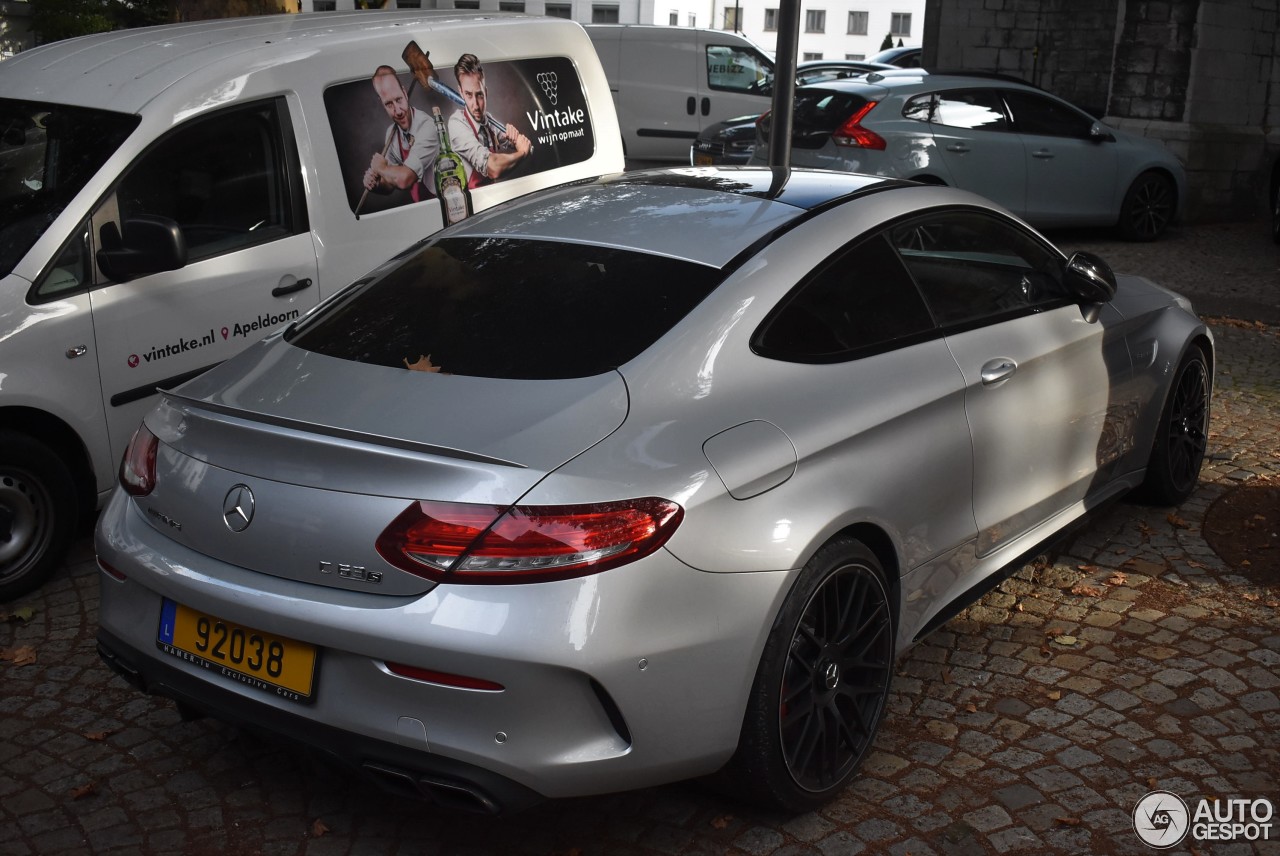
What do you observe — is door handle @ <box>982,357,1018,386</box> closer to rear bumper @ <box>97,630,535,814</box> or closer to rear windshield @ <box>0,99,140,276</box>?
rear bumper @ <box>97,630,535,814</box>

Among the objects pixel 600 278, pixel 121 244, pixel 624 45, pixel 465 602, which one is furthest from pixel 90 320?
pixel 624 45

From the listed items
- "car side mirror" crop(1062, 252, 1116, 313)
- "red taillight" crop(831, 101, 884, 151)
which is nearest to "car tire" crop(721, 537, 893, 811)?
"car side mirror" crop(1062, 252, 1116, 313)

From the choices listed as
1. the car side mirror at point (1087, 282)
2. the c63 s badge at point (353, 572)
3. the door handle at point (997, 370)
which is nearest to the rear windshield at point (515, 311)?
the c63 s badge at point (353, 572)

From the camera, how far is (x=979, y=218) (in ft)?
14.9

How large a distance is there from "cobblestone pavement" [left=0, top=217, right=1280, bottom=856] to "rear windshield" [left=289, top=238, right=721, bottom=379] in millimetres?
1189

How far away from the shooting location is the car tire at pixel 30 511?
4746 mm

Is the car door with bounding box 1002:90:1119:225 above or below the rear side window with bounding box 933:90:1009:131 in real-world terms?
below

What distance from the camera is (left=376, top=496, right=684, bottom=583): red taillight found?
9.09ft

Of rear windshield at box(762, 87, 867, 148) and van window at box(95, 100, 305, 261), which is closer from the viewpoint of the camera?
van window at box(95, 100, 305, 261)

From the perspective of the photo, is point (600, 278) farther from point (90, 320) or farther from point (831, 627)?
point (90, 320)

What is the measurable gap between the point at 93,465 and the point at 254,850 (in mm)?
2215

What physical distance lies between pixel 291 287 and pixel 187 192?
1.90 ft

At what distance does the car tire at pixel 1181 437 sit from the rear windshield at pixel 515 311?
282 centimetres

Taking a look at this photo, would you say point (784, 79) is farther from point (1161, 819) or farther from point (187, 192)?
point (1161, 819)
